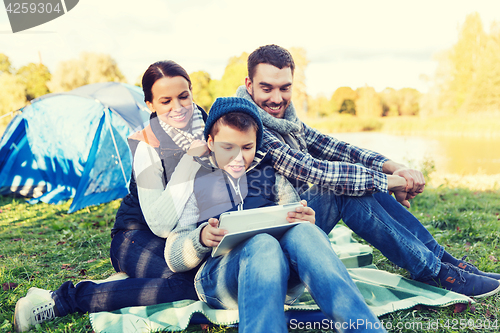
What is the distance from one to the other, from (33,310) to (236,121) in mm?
1434

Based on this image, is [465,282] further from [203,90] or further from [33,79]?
[203,90]

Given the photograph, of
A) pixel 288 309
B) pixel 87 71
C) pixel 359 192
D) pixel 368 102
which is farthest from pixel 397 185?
pixel 87 71

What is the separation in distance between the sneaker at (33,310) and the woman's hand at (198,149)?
109cm

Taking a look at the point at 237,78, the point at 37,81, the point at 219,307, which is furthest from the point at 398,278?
the point at 37,81

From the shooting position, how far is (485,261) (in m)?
2.39

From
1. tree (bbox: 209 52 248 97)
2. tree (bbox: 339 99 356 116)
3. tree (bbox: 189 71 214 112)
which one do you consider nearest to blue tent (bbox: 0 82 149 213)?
tree (bbox: 209 52 248 97)

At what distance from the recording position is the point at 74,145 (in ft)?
17.4

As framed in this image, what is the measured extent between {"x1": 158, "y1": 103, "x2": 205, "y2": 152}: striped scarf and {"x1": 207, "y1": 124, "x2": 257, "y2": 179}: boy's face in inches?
11.1

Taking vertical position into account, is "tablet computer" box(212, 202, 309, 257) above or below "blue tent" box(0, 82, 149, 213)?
below

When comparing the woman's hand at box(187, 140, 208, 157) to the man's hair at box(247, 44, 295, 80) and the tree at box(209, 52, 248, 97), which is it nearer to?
the man's hair at box(247, 44, 295, 80)

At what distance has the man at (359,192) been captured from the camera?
1952mm

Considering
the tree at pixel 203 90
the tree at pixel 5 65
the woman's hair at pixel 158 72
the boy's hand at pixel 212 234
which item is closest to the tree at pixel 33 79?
the tree at pixel 5 65

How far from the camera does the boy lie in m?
1.27

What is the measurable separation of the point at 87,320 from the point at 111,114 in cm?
380
